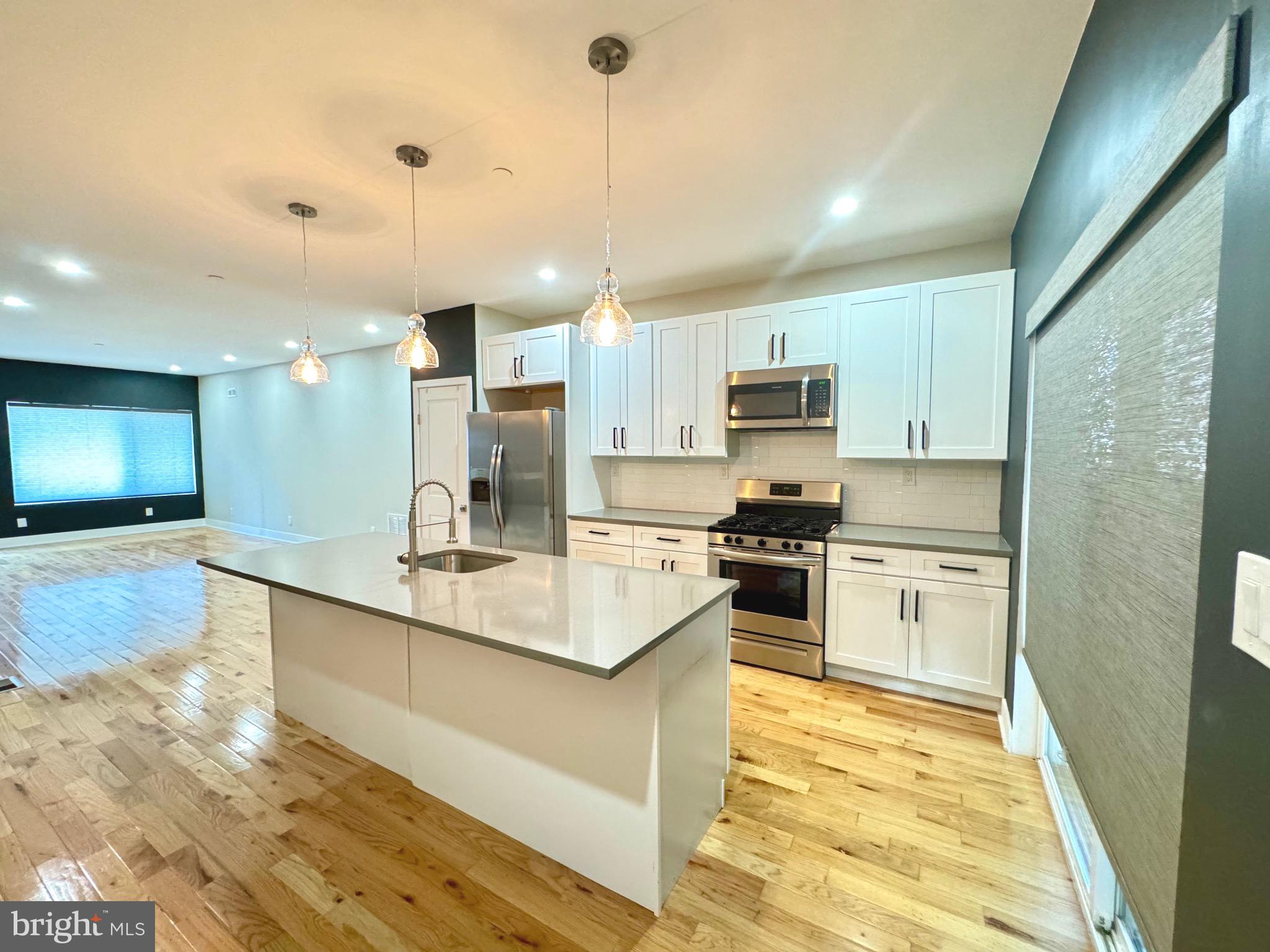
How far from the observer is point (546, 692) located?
1.69 meters

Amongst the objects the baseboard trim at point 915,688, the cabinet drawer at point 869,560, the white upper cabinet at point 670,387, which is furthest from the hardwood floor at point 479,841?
the white upper cabinet at point 670,387

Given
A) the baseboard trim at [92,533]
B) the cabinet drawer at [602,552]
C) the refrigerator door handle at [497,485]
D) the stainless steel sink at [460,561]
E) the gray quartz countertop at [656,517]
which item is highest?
the refrigerator door handle at [497,485]

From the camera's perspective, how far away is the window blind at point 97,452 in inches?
274

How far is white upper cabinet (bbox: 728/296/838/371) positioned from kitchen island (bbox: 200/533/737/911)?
182cm

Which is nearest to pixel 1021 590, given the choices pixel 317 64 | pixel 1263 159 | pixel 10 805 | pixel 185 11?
pixel 1263 159

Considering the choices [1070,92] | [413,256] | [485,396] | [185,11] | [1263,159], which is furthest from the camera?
[485,396]

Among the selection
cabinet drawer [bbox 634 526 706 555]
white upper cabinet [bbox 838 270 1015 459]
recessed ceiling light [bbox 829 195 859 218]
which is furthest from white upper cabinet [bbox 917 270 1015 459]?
cabinet drawer [bbox 634 526 706 555]

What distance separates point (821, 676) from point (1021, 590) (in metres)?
1.21

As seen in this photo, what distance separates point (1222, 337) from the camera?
2.39 feet

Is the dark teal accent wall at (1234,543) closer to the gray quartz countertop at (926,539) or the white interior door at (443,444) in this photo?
the gray quartz countertop at (926,539)

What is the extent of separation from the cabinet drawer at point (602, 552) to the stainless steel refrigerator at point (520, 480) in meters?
0.12

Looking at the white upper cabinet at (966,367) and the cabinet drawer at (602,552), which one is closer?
the white upper cabinet at (966,367)

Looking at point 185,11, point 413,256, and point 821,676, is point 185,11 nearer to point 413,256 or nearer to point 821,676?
point 413,256

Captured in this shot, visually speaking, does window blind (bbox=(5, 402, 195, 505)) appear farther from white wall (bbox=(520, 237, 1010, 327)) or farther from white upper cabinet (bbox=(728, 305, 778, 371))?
white upper cabinet (bbox=(728, 305, 778, 371))
